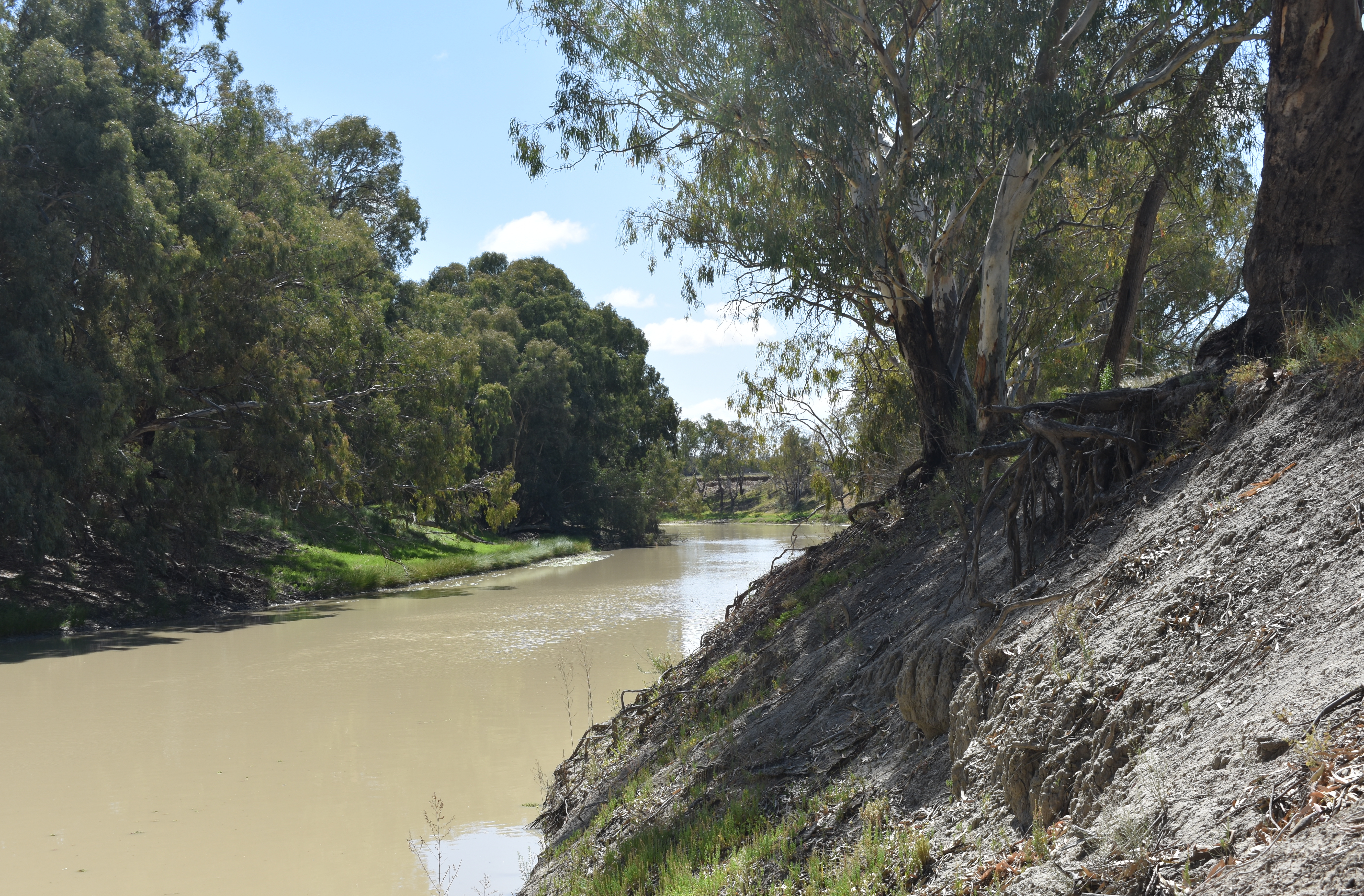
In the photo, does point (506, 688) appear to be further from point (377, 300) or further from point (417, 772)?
point (377, 300)

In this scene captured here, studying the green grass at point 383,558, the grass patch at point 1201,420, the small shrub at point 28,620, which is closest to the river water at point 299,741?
the small shrub at point 28,620

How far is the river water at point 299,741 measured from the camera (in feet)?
23.1

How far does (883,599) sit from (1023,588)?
8.69 feet

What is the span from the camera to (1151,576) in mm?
3793

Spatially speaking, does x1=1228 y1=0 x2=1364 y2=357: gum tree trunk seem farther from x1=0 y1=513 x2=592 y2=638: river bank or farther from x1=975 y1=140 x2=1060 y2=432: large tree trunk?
x1=0 y1=513 x2=592 y2=638: river bank

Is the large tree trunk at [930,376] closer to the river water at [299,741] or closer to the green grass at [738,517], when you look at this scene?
the river water at [299,741]

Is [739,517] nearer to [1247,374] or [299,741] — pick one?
[299,741]

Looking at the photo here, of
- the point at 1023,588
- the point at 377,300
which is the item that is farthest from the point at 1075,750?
the point at 377,300

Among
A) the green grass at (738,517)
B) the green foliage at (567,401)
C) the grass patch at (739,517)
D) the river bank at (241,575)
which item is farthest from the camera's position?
the green grass at (738,517)

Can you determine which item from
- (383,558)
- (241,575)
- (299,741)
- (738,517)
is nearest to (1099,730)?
(299,741)

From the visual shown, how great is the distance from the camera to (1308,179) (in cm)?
531

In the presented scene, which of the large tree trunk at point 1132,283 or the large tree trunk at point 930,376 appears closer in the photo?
the large tree trunk at point 1132,283

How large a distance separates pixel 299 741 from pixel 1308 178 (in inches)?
402

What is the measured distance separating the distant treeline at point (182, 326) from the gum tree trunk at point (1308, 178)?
50.2 feet
